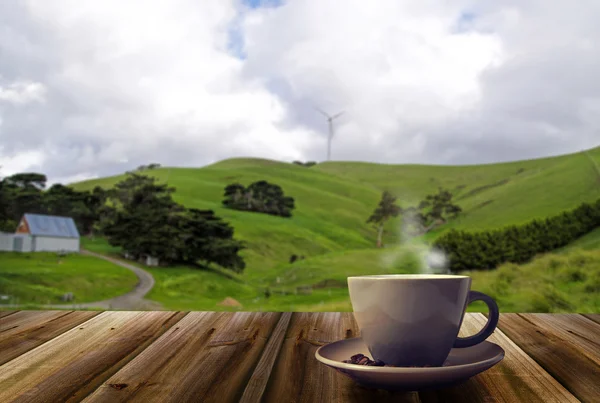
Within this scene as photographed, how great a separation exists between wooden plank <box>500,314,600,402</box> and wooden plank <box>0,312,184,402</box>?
0.54m

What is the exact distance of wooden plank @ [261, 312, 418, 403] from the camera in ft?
1.93

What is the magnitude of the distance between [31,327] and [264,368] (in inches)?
22.6

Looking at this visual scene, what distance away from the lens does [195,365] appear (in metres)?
0.76

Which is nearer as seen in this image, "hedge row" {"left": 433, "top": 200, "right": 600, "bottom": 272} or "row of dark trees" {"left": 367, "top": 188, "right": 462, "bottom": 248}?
"hedge row" {"left": 433, "top": 200, "right": 600, "bottom": 272}

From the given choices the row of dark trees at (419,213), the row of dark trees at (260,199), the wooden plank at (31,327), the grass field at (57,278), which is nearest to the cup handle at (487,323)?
the wooden plank at (31,327)

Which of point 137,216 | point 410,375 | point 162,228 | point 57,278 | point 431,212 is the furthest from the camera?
point 431,212

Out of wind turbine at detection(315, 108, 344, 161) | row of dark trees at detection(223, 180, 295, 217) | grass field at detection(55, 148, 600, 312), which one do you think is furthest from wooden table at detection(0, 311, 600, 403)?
wind turbine at detection(315, 108, 344, 161)

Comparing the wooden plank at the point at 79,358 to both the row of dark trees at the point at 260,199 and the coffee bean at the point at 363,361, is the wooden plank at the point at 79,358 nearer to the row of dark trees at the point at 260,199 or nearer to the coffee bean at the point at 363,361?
the coffee bean at the point at 363,361

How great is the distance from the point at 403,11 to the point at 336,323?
6375mm

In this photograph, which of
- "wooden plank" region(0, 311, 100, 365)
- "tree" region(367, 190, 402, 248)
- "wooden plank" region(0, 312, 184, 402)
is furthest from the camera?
"tree" region(367, 190, 402, 248)

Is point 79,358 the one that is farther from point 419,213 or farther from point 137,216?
point 419,213

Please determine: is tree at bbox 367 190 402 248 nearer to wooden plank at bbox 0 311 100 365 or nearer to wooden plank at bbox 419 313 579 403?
wooden plank at bbox 0 311 100 365

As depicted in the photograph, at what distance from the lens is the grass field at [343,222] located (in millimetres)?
6977

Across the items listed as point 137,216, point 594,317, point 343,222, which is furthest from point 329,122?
point 594,317
